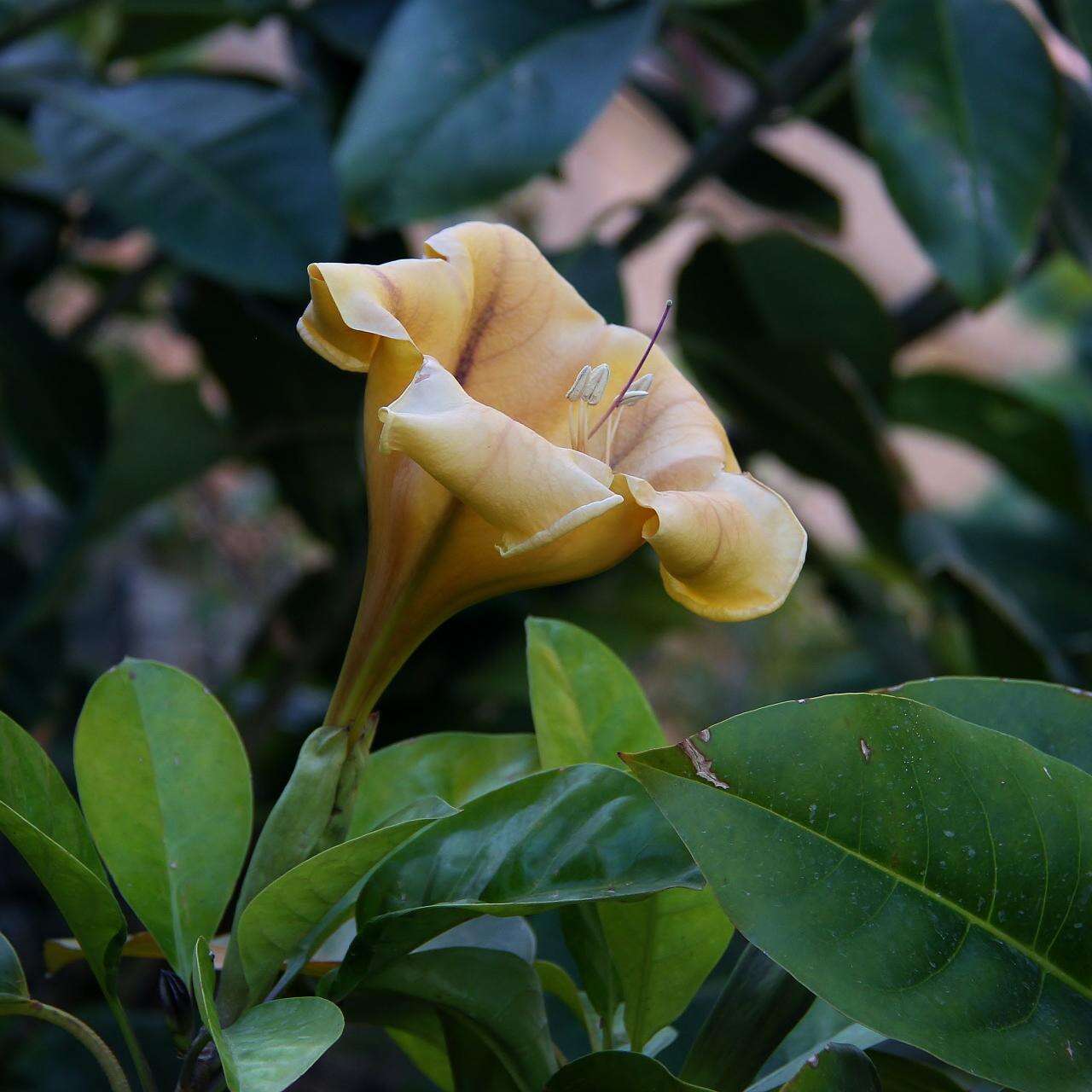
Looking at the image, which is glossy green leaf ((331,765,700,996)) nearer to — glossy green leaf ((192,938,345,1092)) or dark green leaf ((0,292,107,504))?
glossy green leaf ((192,938,345,1092))

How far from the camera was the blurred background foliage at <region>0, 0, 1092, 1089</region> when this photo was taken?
1.05 metres

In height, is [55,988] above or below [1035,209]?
below

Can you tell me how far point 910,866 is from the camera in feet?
1.46

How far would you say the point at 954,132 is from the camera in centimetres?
106

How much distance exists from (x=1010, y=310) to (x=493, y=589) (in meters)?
7.03

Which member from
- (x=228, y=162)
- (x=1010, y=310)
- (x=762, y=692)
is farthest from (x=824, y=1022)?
(x=1010, y=310)

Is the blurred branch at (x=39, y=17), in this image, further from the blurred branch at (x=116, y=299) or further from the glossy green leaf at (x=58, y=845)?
the glossy green leaf at (x=58, y=845)

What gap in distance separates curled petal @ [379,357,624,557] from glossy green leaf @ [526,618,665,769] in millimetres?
155

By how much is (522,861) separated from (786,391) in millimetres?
963

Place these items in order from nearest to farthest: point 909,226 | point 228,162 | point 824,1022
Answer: point 824,1022 < point 909,226 < point 228,162

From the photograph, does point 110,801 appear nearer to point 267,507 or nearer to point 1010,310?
point 267,507

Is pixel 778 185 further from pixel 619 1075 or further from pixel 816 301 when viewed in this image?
pixel 619 1075

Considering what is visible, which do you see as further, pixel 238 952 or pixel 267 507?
pixel 267 507

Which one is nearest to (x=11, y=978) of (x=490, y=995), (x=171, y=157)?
(x=490, y=995)
